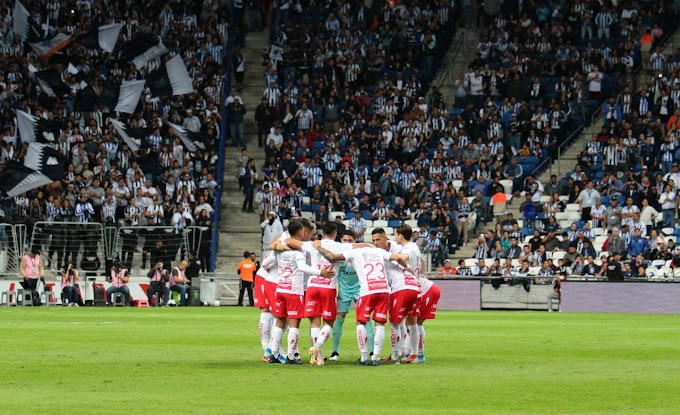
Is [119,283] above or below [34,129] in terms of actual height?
below

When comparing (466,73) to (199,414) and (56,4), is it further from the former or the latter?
(199,414)

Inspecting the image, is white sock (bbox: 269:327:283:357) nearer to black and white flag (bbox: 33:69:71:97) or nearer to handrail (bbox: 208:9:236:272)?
handrail (bbox: 208:9:236:272)

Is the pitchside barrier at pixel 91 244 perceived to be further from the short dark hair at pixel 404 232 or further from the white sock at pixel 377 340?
the white sock at pixel 377 340

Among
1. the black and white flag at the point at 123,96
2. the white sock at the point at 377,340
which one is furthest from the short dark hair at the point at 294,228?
the black and white flag at the point at 123,96

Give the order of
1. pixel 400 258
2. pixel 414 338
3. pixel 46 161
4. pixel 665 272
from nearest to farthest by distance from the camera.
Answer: pixel 400 258
pixel 414 338
pixel 665 272
pixel 46 161

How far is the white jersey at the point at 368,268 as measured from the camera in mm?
19203

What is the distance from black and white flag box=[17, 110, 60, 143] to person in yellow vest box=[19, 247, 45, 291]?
831cm

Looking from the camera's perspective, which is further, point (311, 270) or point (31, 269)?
point (31, 269)

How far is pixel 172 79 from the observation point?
53688mm

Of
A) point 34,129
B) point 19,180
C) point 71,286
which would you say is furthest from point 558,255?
point 34,129

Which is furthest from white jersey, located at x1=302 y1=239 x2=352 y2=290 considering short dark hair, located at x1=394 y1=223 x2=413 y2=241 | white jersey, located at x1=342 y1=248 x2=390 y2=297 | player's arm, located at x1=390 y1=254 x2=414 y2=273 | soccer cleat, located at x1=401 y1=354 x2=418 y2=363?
soccer cleat, located at x1=401 y1=354 x2=418 y2=363

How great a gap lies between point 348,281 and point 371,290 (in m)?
0.94

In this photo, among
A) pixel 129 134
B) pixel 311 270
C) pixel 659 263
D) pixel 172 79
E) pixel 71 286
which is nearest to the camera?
pixel 311 270

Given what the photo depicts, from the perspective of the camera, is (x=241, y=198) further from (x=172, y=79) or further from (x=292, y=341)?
(x=292, y=341)
